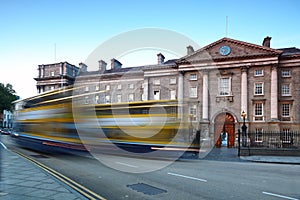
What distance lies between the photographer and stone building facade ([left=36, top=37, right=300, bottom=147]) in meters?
32.2

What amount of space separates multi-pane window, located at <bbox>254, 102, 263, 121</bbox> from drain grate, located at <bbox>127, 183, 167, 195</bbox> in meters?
30.7

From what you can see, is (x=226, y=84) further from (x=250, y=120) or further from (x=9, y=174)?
(x=9, y=174)

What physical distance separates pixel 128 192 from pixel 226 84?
32.7m

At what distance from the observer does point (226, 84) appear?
35.6 meters

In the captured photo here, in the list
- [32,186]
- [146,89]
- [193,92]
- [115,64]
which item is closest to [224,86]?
[193,92]

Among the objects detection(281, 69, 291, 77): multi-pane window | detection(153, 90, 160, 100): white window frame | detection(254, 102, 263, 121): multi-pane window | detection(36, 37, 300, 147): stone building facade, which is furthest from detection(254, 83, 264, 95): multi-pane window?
detection(153, 90, 160, 100): white window frame

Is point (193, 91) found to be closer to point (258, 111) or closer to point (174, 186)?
point (258, 111)

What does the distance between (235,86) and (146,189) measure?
31.8 metres

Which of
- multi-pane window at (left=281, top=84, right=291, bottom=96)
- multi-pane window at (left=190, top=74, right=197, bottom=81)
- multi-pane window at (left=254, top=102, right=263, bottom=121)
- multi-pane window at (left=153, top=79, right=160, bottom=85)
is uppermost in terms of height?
multi-pane window at (left=190, top=74, right=197, bottom=81)

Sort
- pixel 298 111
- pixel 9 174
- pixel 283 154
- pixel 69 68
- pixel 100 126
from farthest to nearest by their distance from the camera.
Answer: pixel 69 68 → pixel 298 111 → pixel 283 154 → pixel 100 126 → pixel 9 174

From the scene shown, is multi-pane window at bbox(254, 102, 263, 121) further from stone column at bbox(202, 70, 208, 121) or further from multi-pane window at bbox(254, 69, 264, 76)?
stone column at bbox(202, 70, 208, 121)

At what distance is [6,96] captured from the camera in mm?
63875

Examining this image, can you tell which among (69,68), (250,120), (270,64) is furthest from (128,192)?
(69,68)

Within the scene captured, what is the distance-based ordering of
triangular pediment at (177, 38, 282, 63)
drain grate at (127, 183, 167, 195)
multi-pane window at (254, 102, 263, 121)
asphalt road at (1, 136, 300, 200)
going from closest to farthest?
asphalt road at (1, 136, 300, 200) → drain grate at (127, 183, 167, 195) → multi-pane window at (254, 102, 263, 121) → triangular pediment at (177, 38, 282, 63)
